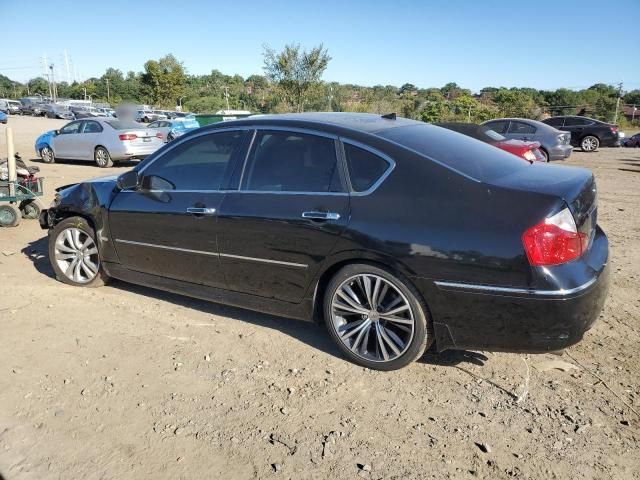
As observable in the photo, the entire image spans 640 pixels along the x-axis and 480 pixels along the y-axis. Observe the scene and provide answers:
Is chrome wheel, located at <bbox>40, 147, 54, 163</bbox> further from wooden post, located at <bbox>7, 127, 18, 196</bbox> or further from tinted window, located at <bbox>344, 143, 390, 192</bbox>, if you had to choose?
tinted window, located at <bbox>344, 143, 390, 192</bbox>

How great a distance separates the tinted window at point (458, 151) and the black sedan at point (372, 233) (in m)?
0.02

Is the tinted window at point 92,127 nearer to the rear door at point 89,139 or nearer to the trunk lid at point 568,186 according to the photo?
the rear door at point 89,139

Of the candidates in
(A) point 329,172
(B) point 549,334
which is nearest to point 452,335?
(B) point 549,334

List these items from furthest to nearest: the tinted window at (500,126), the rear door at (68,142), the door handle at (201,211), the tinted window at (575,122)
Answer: the tinted window at (575,122) → the tinted window at (500,126) → the rear door at (68,142) → the door handle at (201,211)

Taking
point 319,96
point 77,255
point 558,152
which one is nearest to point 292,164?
point 77,255

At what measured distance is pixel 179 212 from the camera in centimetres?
423

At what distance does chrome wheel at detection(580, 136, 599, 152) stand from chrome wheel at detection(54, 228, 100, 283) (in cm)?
2234

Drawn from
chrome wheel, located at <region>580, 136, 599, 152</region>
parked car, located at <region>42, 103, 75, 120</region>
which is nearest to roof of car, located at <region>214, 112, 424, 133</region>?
chrome wheel, located at <region>580, 136, 599, 152</region>

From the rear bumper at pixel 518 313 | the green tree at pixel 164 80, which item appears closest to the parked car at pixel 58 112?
the green tree at pixel 164 80

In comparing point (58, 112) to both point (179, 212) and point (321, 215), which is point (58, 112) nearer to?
point (179, 212)

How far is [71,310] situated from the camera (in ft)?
15.2

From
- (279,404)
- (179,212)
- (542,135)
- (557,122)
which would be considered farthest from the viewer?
(557,122)

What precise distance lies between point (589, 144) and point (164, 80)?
47300 mm

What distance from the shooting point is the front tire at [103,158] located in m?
15.2
